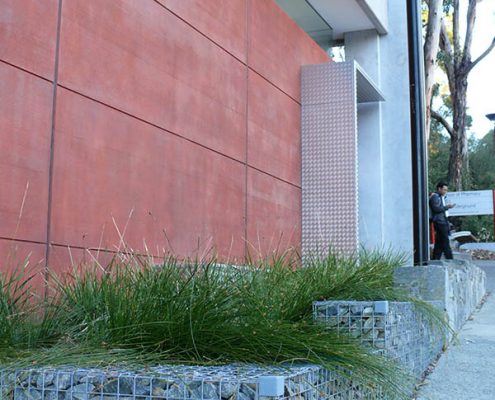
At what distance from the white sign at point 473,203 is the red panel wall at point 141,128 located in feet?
38.5

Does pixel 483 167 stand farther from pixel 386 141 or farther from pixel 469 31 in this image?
pixel 386 141

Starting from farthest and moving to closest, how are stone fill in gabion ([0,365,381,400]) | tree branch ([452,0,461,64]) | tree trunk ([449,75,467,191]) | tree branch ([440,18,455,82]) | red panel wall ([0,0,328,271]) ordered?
tree branch ([452,0,461,64]) < tree branch ([440,18,455,82]) < tree trunk ([449,75,467,191]) < red panel wall ([0,0,328,271]) < stone fill in gabion ([0,365,381,400])

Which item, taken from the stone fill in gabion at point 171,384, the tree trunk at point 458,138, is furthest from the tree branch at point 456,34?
the stone fill in gabion at point 171,384

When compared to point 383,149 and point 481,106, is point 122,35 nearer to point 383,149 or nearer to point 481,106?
point 383,149

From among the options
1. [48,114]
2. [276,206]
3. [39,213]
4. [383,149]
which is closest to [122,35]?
[48,114]

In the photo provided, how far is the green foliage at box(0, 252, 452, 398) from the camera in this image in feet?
8.72

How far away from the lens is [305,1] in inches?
395

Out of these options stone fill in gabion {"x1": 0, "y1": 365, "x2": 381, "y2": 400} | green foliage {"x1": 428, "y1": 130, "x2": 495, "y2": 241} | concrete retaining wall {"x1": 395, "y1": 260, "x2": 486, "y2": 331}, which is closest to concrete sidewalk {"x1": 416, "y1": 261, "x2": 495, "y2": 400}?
concrete retaining wall {"x1": 395, "y1": 260, "x2": 486, "y2": 331}

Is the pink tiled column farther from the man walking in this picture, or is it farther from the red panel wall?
the man walking

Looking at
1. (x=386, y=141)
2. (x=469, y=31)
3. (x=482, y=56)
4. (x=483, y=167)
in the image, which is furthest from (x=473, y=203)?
(x=386, y=141)

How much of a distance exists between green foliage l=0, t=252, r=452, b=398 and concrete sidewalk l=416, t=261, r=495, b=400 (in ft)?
3.81

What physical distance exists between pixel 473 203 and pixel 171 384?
18.3 metres

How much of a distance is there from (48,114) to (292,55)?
5077 mm

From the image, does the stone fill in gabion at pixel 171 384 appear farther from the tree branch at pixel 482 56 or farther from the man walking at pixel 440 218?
the tree branch at pixel 482 56
